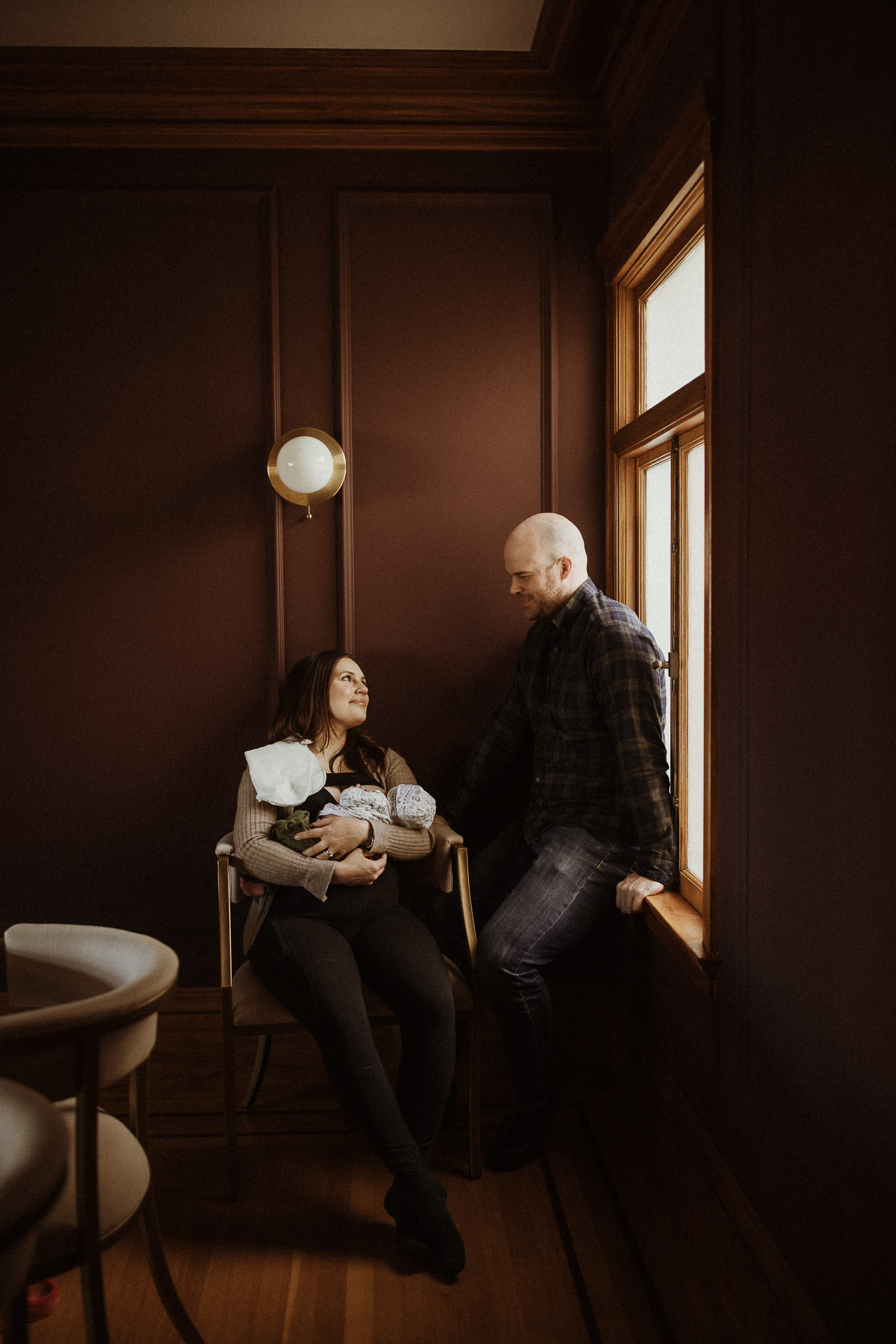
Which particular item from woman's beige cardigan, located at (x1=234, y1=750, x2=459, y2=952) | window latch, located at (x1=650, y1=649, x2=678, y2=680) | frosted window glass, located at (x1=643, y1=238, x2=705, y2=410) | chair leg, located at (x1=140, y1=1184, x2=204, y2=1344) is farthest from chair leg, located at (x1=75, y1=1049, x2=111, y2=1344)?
frosted window glass, located at (x1=643, y1=238, x2=705, y2=410)

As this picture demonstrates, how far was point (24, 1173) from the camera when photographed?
958 mm

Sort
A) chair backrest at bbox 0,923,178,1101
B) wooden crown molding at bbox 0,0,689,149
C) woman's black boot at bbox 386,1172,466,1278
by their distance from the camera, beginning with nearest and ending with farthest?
chair backrest at bbox 0,923,178,1101 < woman's black boot at bbox 386,1172,466,1278 < wooden crown molding at bbox 0,0,689,149

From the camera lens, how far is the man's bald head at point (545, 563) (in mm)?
2660

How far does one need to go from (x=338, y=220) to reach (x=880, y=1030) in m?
2.77

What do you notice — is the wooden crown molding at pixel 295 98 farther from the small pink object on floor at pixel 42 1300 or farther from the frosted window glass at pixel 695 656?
the small pink object on floor at pixel 42 1300

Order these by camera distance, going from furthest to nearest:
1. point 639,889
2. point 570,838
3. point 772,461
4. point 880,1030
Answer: point 570,838 → point 639,889 → point 772,461 → point 880,1030

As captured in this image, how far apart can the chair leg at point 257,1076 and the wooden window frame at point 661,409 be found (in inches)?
47.5

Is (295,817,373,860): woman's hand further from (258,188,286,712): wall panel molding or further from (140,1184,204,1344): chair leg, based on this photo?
(140,1184,204,1344): chair leg

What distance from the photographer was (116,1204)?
1459 millimetres

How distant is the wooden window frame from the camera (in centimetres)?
214

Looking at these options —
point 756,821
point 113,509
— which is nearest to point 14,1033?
point 756,821

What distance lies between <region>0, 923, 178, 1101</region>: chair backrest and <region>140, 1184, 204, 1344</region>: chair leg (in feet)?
0.91

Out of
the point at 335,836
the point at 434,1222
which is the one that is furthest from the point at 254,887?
the point at 434,1222

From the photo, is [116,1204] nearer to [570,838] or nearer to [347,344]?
[570,838]
